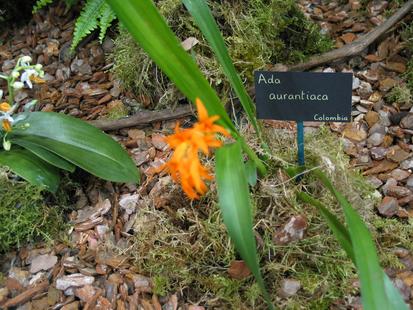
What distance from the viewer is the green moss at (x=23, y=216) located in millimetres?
1280

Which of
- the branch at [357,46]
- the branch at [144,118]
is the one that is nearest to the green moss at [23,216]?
the branch at [144,118]

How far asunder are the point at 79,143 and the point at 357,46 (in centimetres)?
94

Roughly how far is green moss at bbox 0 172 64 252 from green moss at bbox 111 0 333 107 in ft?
1.56

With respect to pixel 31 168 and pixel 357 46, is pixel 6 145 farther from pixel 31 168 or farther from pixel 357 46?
pixel 357 46

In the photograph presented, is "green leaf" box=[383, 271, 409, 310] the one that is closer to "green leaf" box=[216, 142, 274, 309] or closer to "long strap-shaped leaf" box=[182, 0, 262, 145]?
"green leaf" box=[216, 142, 274, 309]

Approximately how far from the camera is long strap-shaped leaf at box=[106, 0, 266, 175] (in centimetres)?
90

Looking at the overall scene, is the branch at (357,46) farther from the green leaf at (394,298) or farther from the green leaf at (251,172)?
the green leaf at (394,298)

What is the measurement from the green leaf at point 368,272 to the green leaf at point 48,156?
0.76 m

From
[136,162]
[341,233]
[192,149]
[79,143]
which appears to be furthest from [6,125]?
[341,233]

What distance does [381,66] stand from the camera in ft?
5.34

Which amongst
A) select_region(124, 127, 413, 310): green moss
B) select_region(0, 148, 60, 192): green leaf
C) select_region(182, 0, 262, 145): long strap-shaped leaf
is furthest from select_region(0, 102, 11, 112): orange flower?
select_region(182, 0, 262, 145): long strap-shaped leaf

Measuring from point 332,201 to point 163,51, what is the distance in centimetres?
56

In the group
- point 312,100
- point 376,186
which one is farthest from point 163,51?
point 376,186

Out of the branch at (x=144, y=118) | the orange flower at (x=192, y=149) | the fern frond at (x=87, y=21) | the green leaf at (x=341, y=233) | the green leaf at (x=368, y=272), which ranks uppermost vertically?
the fern frond at (x=87, y=21)
